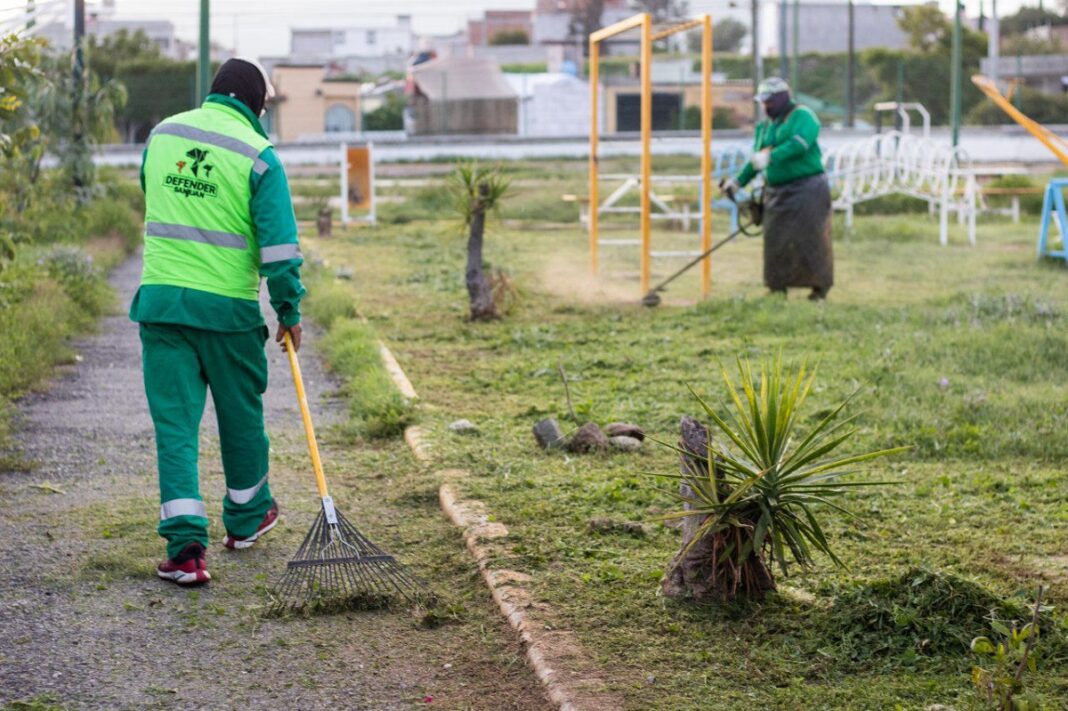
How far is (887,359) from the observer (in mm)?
8469

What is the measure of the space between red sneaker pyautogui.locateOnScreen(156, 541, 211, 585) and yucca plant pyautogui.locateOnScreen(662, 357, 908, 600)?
5.29ft

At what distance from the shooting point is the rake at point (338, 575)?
4691 mm

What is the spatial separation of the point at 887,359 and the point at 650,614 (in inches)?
177

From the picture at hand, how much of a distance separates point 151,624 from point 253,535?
89 cm

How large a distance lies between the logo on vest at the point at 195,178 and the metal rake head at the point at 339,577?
3.98 feet

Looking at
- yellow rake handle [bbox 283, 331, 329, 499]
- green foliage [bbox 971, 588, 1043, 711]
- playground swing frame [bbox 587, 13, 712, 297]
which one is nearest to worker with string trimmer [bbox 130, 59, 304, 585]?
yellow rake handle [bbox 283, 331, 329, 499]

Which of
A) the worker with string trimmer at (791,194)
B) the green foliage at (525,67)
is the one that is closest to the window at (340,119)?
the green foliage at (525,67)

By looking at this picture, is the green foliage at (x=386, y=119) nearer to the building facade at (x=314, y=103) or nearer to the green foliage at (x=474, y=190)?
A: the building facade at (x=314, y=103)

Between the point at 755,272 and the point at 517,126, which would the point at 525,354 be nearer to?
the point at 755,272

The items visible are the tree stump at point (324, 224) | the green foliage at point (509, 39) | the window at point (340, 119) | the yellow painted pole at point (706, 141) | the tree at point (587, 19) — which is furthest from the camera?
the green foliage at point (509, 39)

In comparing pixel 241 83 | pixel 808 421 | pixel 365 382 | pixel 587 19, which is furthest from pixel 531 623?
pixel 587 19

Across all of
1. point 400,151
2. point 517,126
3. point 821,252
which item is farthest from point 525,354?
point 517,126

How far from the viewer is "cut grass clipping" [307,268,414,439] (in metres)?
7.30

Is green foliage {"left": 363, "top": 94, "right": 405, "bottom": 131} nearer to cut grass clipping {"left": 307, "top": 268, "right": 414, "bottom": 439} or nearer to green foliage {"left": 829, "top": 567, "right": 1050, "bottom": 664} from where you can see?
cut grass clipping {"left": 307, "top": 268, "right": 414, "bottom": 439}
